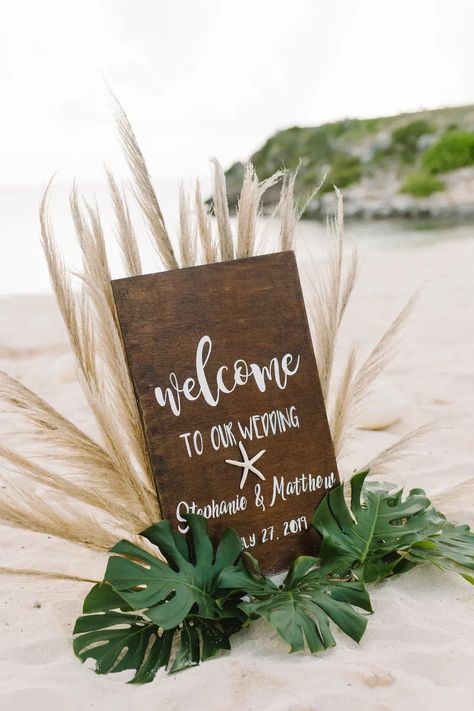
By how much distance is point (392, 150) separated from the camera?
27.5 meters

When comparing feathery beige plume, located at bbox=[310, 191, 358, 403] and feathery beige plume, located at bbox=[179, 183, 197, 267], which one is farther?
feathery beige plume, located at bbox=[310, 191, 358, 403]

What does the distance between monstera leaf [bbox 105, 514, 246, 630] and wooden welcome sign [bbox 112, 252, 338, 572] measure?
0.15ft

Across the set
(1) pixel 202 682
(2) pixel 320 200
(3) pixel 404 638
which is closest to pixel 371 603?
(3) pixel 404 638

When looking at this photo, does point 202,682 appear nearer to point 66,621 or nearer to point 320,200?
point 66,621

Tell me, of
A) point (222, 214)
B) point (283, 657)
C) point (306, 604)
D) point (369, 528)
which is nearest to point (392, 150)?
point (222, 214)

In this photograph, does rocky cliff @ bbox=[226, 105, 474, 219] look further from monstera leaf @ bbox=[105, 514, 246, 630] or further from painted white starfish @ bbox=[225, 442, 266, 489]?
monstera leaf @ bbox=[105, 514, 246, 630]

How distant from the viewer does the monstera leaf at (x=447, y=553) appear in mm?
1572

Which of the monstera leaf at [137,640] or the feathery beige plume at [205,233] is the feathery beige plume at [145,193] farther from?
the monstera leaf at [137,640]

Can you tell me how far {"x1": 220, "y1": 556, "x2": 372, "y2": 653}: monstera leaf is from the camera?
4.34 ft

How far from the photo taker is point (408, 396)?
3.28 m

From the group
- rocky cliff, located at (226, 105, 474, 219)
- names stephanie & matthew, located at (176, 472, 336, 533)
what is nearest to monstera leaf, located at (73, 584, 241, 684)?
names stephanie & matthew, located at (176, 472, 336, 533)

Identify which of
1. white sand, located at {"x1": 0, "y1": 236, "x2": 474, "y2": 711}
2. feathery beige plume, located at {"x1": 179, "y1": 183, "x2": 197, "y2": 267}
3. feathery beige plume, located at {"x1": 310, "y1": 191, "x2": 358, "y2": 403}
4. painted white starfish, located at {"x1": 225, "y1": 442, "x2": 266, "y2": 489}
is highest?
feathery beige plume, located at {"x1": 179, "y1": 183, "x2": 197, "y2": 267}

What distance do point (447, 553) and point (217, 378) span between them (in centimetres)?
65

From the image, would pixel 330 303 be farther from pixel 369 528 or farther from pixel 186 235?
pixel 369 528
